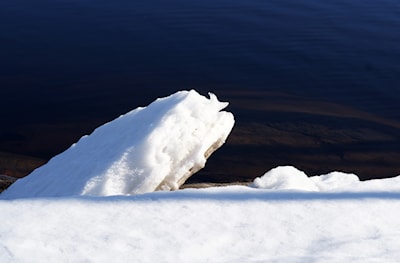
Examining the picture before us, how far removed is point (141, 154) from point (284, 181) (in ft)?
3.35

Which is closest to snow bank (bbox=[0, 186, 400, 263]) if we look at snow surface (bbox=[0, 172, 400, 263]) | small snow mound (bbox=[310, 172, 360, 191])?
snow surface (bbox=[0, 172, 400, 263])

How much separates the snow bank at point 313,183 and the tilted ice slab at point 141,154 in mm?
491

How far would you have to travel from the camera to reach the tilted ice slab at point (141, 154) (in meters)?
4.12

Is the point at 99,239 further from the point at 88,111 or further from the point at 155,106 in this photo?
the point at 88,111

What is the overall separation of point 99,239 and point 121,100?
5129 mm

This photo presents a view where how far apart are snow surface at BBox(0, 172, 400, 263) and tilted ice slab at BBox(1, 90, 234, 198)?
1.97 ft

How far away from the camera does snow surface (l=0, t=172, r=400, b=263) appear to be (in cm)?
298

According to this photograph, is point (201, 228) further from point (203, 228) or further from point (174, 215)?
point (174, 215)

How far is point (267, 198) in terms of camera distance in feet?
11.8

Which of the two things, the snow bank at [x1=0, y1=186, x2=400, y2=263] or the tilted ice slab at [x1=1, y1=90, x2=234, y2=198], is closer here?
the snow bank at [x1=0, y1=186, x2=400, y2=263]

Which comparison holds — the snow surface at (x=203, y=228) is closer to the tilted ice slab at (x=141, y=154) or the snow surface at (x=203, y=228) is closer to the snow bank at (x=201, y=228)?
the snow bank at (x=201, y=228)

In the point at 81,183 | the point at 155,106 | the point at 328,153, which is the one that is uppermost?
the point at 155,106

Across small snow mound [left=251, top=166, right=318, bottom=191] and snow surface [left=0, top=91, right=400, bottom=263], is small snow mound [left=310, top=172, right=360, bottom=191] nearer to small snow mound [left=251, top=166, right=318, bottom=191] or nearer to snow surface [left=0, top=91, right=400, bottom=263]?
small snow mound [left=251, top=166, right=318, bottom=191]

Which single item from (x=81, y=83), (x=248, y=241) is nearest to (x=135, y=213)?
(x=248, y=241)
